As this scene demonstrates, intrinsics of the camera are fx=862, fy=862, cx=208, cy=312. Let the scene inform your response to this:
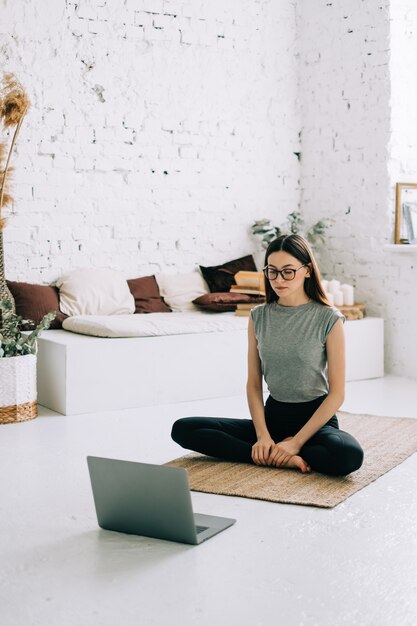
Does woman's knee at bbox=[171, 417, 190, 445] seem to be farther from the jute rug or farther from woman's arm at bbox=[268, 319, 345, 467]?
woman's arm at bbox=[268, 319, 345, 467]

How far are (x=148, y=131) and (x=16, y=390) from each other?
221cm

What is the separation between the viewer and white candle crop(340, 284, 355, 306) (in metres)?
5.52

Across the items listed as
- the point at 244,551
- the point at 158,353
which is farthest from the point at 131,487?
the point at 158,353

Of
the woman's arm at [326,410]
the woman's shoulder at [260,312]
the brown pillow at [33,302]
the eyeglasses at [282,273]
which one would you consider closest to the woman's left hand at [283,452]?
the woman's arm at [326,410]

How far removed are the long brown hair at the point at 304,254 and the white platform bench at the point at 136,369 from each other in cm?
141

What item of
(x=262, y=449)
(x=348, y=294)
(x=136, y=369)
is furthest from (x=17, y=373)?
(x=348, y=294)

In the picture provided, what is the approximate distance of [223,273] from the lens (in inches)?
230

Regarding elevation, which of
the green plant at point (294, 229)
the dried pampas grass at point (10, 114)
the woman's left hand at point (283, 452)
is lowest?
the woman's left hand at point (283, 452)

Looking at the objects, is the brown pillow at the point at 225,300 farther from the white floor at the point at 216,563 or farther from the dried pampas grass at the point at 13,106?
the white floor at the point at 216,563

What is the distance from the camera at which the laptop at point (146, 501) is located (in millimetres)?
2393

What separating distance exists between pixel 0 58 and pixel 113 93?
2.46 ft

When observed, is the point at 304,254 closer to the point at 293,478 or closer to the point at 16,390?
the point at 293,478

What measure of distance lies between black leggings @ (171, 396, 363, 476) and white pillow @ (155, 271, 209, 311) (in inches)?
90.9

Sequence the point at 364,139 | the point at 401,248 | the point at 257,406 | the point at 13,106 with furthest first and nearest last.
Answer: the point at 364,139, the point at 401,248, the point at 13,106, the point at 257,406
